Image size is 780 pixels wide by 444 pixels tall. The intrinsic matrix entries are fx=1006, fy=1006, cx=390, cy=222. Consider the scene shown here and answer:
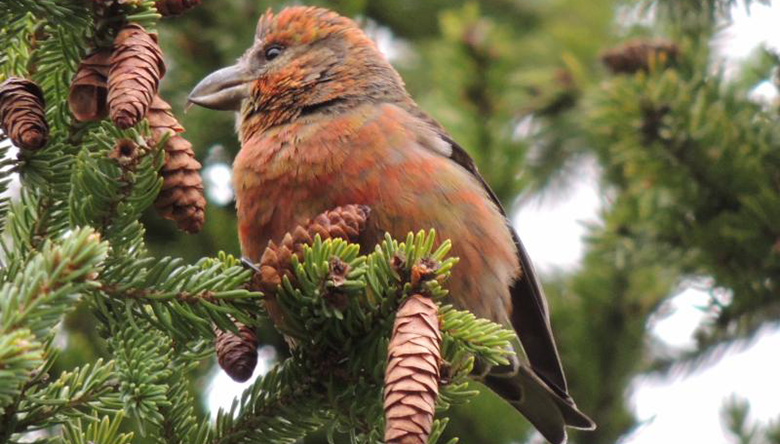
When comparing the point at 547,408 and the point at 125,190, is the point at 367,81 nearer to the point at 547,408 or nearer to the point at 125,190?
the point at 547,408

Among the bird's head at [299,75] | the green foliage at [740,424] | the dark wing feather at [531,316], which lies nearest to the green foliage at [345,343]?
the bird's head at [299,75]

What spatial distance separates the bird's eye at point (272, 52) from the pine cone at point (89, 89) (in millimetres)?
1752

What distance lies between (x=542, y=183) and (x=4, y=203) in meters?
3.50

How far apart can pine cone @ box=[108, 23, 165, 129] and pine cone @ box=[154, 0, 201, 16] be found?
0.65 ft

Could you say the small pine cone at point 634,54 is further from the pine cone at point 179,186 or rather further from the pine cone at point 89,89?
the pine cone at point 89,89

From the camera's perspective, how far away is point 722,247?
11.6ft

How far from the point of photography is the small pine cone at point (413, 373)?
1710 mm

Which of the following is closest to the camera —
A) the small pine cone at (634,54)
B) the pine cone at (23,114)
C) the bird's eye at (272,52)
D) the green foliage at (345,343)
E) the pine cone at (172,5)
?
the pine cone at (23,114)

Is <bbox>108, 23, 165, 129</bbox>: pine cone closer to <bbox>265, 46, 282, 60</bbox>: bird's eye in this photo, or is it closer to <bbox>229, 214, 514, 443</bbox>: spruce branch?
<bbox>229, 214, 514, 443</bbox>: spruce branch

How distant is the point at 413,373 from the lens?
71.5 inches

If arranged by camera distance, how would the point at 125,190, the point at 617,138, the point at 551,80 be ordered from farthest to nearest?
the point at 551,80
the point at 617,138
the point at 125,190

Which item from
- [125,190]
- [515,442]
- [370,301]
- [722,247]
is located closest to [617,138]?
[722,247]

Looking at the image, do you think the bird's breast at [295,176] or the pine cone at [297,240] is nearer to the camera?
the pine cone at [297,240]

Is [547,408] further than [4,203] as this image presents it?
Yes
